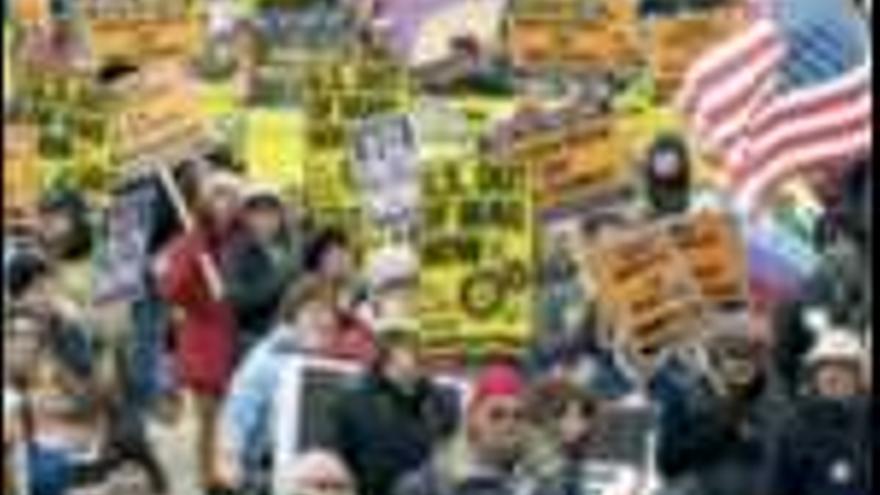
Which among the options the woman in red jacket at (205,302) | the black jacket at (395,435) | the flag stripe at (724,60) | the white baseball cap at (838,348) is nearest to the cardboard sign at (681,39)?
the flag stripe at (724,60)

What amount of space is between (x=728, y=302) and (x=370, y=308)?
983 millimetres

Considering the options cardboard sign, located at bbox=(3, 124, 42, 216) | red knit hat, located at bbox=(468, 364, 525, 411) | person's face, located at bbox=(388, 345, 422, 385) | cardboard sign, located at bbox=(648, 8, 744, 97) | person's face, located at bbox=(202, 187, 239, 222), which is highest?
cardboard sign, located at bbox=(648, 8, 744, 97)

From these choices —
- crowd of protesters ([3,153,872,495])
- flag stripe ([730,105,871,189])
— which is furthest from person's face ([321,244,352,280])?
flag stripe ([730,105,871,189])

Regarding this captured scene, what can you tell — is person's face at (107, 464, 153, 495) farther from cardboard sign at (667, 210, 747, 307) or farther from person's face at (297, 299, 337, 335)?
cardboard sign at (667, 210, 747, 307)

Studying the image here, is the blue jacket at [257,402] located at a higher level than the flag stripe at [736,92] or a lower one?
lower

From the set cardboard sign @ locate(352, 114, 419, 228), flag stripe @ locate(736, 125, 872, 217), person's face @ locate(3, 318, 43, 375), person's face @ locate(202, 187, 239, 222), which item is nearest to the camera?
flag stripe @ locate(736, 125, 872, 217)

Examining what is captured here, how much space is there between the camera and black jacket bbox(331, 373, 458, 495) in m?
10.9

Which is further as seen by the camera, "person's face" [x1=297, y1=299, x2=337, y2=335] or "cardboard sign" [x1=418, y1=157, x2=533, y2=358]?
"person's face" [x1=297, y1=299, x2=337, y2=335]

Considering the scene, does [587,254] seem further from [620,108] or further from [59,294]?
[59,294]

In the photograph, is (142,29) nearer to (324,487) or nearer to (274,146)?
(274,146)

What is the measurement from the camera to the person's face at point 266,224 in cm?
1105

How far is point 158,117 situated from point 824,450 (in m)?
2.08

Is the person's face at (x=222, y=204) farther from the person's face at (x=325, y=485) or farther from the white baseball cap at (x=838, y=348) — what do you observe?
the white baseball cap at (x=838, y=348)

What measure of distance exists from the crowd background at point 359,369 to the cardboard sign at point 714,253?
0.05m
